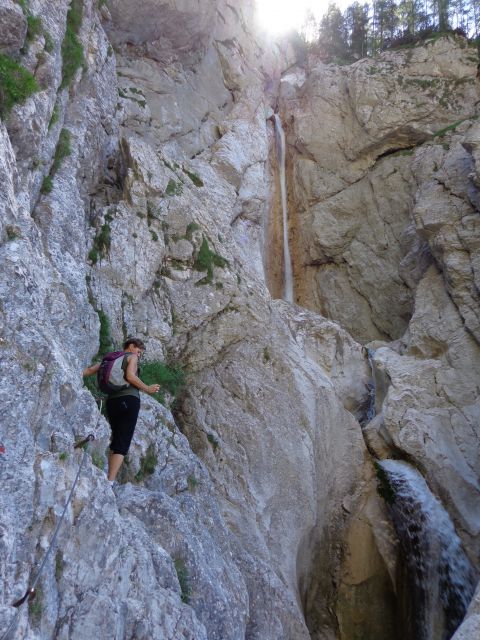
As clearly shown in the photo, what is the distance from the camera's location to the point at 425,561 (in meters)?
13.7

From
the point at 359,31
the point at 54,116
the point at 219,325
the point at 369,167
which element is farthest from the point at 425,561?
the point at 359,31

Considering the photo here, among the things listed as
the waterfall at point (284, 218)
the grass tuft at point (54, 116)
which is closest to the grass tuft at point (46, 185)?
the grass tuft at point (54, 116)

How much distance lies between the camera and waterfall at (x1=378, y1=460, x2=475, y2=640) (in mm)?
12719

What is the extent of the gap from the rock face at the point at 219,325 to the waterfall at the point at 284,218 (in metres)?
0.60

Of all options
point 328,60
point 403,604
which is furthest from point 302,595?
point 328,60

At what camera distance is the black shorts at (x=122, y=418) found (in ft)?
24.4

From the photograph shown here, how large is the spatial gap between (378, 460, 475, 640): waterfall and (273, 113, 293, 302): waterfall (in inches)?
490

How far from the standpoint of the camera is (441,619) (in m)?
12.6

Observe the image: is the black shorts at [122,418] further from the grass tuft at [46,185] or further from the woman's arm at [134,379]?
the grass tuft at [46,185]

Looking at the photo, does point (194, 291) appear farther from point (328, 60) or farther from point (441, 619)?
point (328, 60)

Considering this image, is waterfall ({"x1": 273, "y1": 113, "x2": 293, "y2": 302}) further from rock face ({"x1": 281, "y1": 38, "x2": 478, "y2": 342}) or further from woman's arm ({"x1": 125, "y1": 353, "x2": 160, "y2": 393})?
woman's arm ({"x1": 125, "y1": 353, "x2": 160, "y2": 393})

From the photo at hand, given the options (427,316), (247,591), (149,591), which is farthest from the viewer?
(427,316)

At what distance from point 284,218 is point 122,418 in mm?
22237

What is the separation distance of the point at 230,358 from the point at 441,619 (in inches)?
316
